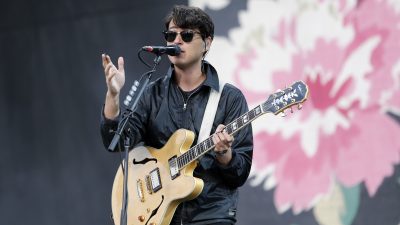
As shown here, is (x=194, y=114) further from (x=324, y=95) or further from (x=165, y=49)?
(x=324, y=95)

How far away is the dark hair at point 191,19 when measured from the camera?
4.15 metres

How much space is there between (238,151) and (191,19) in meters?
0.72

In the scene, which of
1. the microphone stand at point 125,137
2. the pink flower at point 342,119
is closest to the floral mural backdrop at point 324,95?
the pink flower at point 342,119

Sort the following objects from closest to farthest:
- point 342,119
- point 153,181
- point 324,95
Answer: point 153,181, point 342,119, point 324,95

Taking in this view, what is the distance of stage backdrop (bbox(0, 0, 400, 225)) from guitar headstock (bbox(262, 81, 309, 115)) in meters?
1.30

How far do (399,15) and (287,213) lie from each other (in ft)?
4.76

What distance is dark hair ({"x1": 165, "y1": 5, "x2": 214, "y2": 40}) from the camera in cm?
415

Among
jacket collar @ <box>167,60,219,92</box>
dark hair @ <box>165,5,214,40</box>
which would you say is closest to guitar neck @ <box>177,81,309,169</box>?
jacket collar @ <box>167,60,219,92</box>

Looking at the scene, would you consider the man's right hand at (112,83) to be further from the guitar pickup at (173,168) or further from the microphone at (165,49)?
the guitar pickup at (173,168)

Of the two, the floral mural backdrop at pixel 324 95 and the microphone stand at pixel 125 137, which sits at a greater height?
the floral mural backdrop at pixel 324 95

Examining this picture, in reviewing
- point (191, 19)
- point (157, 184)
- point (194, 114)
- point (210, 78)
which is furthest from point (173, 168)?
point (191, 19)

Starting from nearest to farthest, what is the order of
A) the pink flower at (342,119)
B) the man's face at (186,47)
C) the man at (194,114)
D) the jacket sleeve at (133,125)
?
the man at (194,114), the jacket sleeve at (133,125), the man's face at (186,47), the pink flower at (342,119)

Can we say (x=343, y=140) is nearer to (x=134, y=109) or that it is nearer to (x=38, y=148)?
(x=134, y=109)

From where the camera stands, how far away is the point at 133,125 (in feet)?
13.6
